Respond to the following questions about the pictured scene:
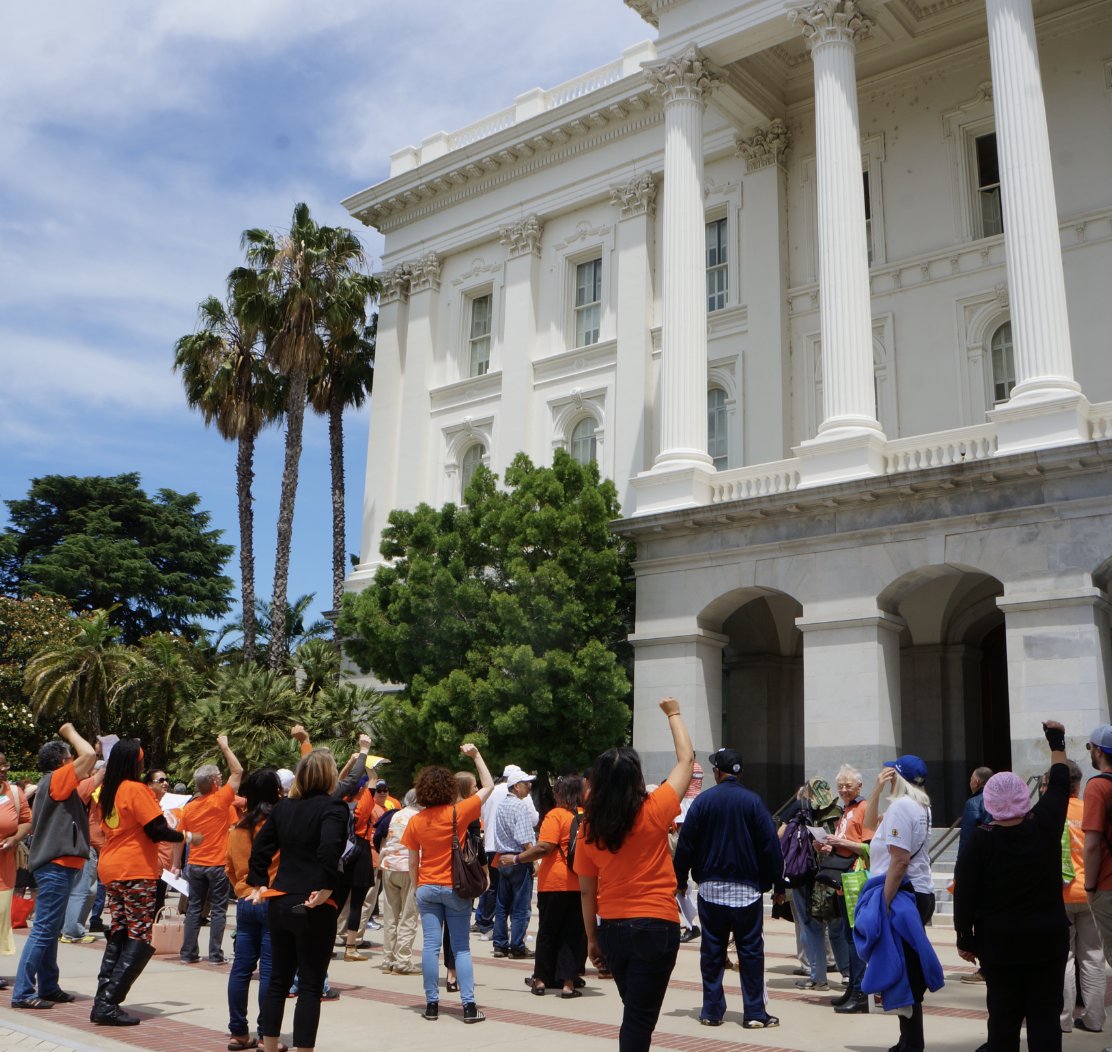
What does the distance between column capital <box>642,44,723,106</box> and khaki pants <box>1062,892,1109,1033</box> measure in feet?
67.9

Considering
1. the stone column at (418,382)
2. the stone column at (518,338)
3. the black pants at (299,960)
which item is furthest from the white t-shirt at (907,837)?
the stone column at (418,382)

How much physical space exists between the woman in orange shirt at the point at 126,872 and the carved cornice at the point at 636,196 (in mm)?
23780

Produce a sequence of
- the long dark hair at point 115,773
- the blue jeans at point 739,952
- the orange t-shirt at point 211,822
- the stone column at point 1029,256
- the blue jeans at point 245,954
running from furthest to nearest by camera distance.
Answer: the stone column at point 1029,256
the orange t-shirt at point 211,822
the long dark hair at point 115,773
the blue jeans at point 739,952
the blue jeans at point 245,954

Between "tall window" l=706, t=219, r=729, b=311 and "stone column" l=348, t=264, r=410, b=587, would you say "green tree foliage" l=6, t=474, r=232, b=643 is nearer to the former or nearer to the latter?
"stone column" l=348, t=264, r=410, b=587

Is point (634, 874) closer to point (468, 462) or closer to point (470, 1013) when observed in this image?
point (470, 1013)

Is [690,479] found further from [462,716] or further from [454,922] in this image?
[454,922]

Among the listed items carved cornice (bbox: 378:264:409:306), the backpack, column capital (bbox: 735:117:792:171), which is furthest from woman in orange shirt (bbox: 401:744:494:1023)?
carved cornice (bbox: 378:264:409:306)

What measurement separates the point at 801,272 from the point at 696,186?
403 centimetres

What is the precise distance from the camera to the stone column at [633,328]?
28422mm

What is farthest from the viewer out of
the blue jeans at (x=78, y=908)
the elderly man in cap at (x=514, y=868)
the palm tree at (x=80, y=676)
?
the palm tree at (x=80, y=676)

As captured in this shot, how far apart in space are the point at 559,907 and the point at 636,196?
75.9 ft

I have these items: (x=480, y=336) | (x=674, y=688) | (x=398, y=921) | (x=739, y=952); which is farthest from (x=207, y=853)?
(x=480, y=336)

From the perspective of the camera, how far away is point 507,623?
865 inches

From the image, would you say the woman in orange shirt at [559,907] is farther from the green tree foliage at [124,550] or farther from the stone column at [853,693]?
the green tree foliage at [124,550]
